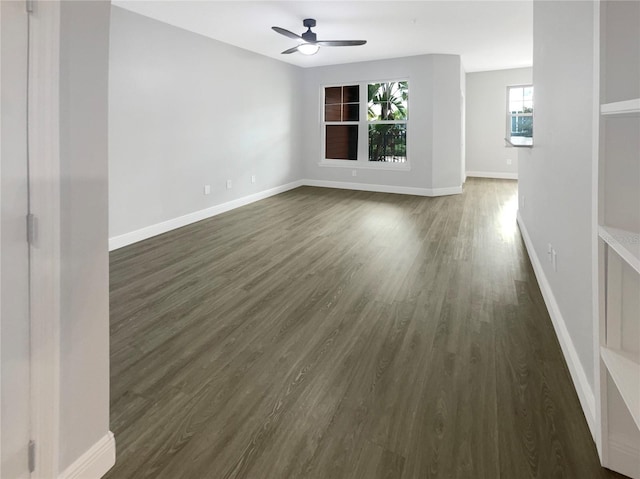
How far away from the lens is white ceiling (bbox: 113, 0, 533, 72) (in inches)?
172

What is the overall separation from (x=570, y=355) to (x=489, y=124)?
8.74 metres

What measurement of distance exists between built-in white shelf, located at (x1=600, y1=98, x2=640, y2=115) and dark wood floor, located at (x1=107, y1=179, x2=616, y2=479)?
1217 millimetres

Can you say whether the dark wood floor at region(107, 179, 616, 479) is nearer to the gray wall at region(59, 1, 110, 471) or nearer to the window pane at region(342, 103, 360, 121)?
the gray wall at region(59, 1, 110, 471)

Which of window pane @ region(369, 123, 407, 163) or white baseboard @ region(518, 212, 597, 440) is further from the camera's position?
window pane @ region(369, 123, 407, 163)

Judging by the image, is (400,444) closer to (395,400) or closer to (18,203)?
(395,400)

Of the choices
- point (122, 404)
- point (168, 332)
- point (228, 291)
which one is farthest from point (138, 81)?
point (122, 404)

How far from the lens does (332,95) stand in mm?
8438

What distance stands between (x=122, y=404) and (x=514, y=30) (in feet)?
20.8

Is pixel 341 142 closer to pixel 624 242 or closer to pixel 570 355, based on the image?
pixel 570 355

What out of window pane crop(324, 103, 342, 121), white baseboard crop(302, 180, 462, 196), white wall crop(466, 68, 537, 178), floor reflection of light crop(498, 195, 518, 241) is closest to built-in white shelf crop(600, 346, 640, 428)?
floor reflection of light crop(498, 195, 518, 241)

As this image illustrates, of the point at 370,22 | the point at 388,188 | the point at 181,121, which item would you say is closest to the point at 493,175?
the point at 388,188

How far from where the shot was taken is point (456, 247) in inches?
169

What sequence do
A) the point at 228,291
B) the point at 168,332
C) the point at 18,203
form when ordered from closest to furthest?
the point at 18,203, the point at 168,332, the point at 228,291

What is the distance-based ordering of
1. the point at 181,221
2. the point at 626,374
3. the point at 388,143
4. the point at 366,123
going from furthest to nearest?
the point at 366,123
the point at 388,143
the point at 181,221
the point at 626,374
